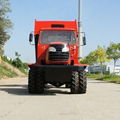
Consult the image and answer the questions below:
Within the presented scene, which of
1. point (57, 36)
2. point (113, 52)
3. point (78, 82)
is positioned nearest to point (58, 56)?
point (78, 82)

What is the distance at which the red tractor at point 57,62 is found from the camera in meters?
19.9

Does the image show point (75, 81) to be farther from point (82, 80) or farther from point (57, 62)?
point (57, 62)

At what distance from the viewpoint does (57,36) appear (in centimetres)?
2156

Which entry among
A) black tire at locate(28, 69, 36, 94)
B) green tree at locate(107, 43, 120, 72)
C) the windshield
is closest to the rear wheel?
black tire at locate(28, 69, 36, 94)

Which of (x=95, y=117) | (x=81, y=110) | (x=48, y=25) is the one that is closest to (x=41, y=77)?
(x=48, y=25)

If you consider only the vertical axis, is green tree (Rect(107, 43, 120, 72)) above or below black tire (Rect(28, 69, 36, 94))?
above

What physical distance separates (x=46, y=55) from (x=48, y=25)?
310 cm

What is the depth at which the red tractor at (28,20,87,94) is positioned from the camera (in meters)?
19.9

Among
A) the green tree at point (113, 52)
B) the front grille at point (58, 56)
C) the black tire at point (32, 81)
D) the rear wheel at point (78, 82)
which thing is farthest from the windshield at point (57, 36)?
the green tree at point (113, 52)

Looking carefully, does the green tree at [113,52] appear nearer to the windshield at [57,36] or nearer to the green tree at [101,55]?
the green tree at [101,55]

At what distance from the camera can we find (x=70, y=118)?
10430 millimetres

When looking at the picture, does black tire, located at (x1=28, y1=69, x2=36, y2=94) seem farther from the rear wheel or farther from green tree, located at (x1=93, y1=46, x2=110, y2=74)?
green tree, located at (x1=93, y1=46, x2=110, y2=74)

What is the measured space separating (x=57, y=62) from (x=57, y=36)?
6.10 feet

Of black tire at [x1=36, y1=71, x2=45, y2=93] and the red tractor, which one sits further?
black tire at [x1=36, y1=71, x2=45, y2=93]
